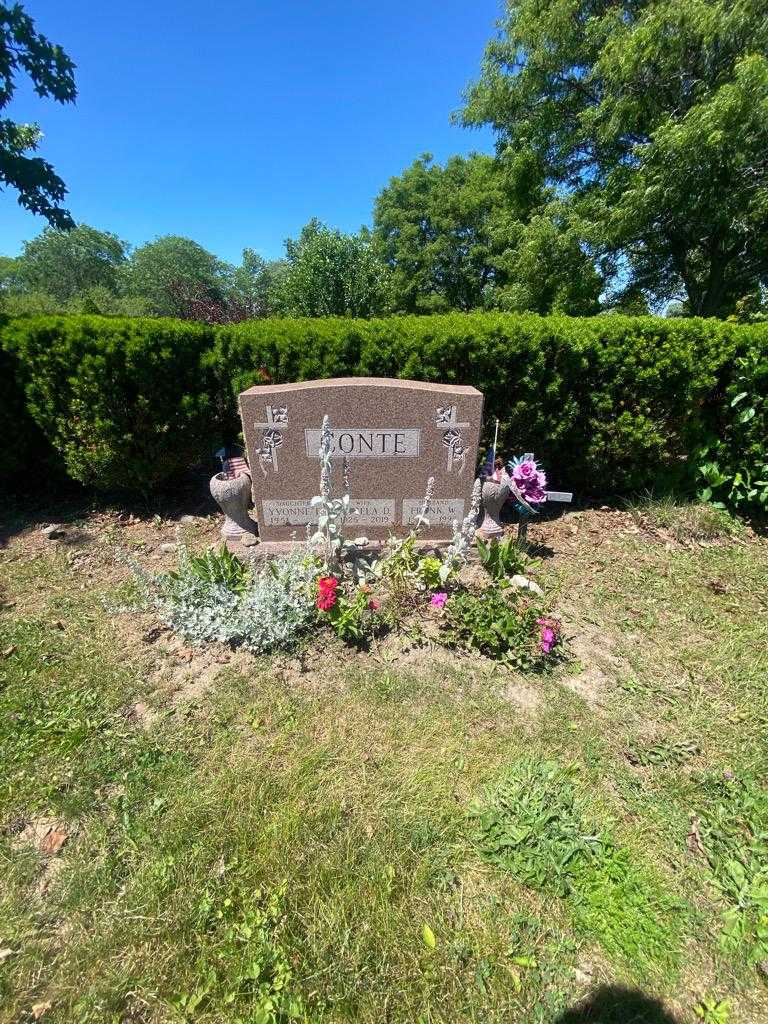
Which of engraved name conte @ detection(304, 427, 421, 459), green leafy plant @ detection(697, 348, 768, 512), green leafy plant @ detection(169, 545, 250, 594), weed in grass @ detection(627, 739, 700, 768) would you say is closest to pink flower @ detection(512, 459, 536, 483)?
engraved name conte @ detection(304, 427, 421, 459)

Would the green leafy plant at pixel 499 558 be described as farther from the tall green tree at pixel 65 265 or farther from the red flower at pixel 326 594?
the tall green tree at pixel 65 265

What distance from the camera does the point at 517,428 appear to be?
4.24 metres

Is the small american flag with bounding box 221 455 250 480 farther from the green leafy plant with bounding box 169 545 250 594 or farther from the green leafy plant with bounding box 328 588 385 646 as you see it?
the green leafy plant with bounding box 328 588 385 646

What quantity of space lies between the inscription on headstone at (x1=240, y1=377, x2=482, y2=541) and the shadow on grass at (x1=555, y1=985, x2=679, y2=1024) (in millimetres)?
2593

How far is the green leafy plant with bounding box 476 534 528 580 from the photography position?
318 cm

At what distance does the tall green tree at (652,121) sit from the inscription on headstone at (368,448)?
8.49m

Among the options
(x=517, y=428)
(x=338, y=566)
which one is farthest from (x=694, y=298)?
(x=338, y=566)

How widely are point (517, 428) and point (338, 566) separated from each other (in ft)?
7.47

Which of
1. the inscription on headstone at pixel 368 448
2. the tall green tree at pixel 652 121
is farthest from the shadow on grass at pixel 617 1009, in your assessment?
the tall green tree at pixel 652 121

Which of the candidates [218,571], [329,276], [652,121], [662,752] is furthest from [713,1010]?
[329,276]

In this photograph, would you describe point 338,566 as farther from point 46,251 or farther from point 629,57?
point 46,251

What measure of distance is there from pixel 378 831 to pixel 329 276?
16032 mm

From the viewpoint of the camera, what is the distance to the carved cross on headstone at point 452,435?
3.22m

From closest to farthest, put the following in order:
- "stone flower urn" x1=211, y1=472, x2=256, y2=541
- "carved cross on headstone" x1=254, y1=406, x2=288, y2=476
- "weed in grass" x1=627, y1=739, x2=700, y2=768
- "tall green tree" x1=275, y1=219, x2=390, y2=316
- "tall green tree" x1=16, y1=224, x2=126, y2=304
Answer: "weed in grass" x1=627, y1=739, x2=700, y2=768, "carved cross on headstone" x1=254, y1=406, x2=288, y2=476, "stone flower urn" x1=211, y1=472, x2=256, y2=541, "tall green tree" x1=275, y1=219, x2=390, y2=316, "tall green tree" x1=16, y1=224, x2=126, y2=304
